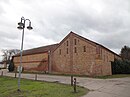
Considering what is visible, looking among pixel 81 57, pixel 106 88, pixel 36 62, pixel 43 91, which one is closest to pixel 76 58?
pixel 81 57

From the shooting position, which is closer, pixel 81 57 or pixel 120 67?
pixel 81 57

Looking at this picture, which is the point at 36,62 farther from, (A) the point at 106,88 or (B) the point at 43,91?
(B) the point at 43,91

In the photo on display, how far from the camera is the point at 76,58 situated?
118 feet

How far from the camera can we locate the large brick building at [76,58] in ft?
107

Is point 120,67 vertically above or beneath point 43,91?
above

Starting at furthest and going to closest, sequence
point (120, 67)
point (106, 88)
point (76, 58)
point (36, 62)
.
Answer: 1. point (36, 62)
2. point (120, 67)
3. point (76, 58)
4. point (106, 88)

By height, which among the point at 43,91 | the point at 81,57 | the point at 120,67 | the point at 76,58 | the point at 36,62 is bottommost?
the point at 43,91

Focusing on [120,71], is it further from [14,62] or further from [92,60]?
[14,62]

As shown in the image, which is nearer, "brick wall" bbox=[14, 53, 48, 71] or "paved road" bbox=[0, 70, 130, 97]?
"paved road" bbox=[0, 70, 130, 97]

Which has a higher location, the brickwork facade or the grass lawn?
the brickwork facade

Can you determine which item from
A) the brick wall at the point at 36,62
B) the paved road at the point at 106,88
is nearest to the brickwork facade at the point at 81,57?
the brick wall at the point at 36,62

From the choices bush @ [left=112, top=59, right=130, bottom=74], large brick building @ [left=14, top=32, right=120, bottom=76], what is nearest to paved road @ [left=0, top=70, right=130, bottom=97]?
large brick building @ [left=14, top=32, right=120, bottom=76]

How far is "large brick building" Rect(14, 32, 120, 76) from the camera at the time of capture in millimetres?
32562

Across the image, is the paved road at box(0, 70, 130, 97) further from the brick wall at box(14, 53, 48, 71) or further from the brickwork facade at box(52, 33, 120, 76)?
the brick wall at box(14, 53, 48, 71)
